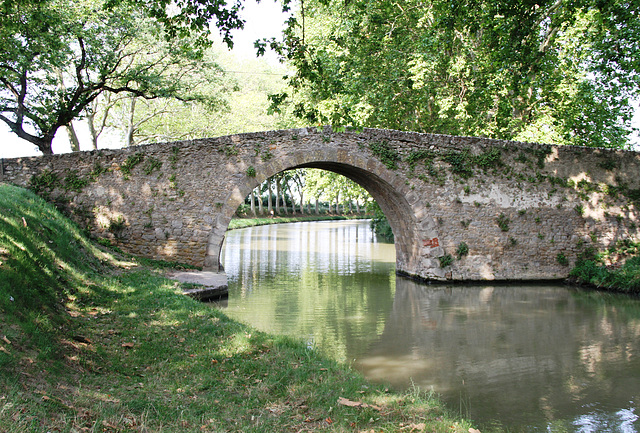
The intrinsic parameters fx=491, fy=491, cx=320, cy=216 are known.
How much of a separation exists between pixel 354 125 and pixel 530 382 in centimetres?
372

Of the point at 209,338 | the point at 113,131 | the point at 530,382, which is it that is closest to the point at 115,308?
the point at 209,338

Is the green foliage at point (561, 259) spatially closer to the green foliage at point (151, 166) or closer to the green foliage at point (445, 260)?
the green foliage at point (445, 260)

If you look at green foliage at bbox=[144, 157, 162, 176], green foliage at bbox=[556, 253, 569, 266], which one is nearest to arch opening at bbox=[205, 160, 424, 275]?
green foliage at bbox=[144, 157, 162, 176]

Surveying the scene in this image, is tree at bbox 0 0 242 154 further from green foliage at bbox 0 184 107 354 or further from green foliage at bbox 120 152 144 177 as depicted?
green foliage at bbox 0 184 107 354

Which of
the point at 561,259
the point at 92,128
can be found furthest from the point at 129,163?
the point at 561,259

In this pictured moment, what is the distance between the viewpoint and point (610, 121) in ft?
52.7

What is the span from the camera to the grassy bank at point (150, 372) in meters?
3.20

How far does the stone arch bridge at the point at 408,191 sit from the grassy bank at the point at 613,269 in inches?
9.8

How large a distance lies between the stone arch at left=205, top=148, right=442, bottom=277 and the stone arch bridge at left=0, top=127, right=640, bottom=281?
3 centimetres

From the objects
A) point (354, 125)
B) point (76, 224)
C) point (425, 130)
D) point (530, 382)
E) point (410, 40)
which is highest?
point (410, 40)

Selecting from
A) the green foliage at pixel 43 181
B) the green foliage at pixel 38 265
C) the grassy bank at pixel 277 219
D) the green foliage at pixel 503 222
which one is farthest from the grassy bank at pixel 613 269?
the grassy bank at pixel 277 219

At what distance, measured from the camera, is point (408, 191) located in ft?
39.3

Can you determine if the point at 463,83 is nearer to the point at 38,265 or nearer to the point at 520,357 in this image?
the point at 520,357

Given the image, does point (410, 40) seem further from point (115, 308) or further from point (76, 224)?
point (115, 308)
